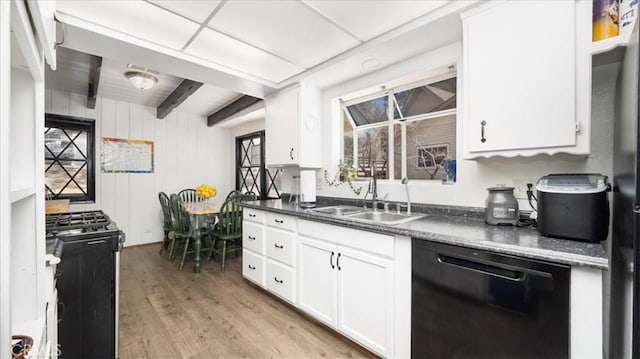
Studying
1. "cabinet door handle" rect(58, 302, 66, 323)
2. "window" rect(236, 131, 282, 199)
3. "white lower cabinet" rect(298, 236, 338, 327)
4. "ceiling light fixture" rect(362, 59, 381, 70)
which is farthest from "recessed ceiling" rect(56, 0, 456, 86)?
"window" rect(236, 131, 282, 199)

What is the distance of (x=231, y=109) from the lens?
4477 millimetres

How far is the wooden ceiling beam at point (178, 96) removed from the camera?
3402mm

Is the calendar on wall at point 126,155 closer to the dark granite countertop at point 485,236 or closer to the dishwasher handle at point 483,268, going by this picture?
the dark granite countertop at point 485,236

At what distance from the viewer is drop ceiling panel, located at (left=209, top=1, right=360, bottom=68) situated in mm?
1754

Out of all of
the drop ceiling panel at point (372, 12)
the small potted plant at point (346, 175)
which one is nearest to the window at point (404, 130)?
the small potted plant at point (346, 175)

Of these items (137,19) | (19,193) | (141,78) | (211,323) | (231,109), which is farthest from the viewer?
(231,109)

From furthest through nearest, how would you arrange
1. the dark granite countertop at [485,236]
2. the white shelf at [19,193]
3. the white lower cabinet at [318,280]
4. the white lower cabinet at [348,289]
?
the white lower cabinet at [318,280], the white lower cabinet at [348,289], the dark granite countertop at [485,236], the white shelf at [19,193]

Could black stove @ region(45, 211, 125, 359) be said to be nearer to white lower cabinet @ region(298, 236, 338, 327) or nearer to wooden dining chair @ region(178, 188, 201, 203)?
white lower cabinet @ region(298, 236, 338, 327)

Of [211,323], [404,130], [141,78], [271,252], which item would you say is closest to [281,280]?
[271,252]

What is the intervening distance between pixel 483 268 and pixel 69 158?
17.7ft

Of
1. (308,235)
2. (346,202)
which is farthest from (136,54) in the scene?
(346,202)

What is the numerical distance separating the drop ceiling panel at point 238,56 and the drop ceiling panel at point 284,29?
11cm

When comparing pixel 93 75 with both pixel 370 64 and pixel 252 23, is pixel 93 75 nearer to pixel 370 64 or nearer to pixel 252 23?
pixel 252 23

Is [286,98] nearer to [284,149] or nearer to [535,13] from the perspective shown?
[284,149]
